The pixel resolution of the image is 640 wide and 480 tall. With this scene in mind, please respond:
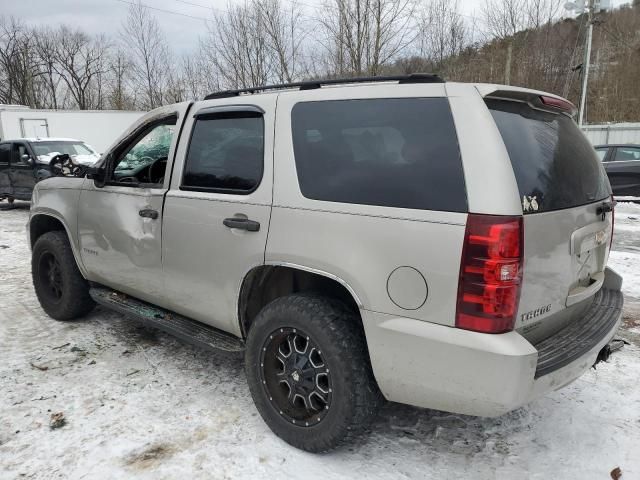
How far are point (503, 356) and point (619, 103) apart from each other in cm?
3782

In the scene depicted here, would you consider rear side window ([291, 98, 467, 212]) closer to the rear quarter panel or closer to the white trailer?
the rear quarter panel

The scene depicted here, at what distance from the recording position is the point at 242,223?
2850mm

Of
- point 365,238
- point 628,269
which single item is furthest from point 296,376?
point 628,269

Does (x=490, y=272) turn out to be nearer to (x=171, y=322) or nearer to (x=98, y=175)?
(x=171, y=322)

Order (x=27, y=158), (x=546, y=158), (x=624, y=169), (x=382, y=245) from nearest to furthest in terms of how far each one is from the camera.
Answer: (x=382, y=245), (x=546, y=158), (x=27, y=158), (x=624, y=169)

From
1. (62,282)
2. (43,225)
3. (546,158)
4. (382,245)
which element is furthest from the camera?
(43,225)

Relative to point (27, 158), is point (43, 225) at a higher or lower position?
lower

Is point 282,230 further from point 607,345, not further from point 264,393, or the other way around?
point 607,345

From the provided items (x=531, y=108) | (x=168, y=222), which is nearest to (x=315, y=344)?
(x=168, y=222)

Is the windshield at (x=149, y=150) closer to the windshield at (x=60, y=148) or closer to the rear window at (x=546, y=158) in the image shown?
the rear window at (x=546, y=158)

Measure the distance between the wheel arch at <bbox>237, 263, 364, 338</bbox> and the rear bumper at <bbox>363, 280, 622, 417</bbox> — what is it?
0.41 metres

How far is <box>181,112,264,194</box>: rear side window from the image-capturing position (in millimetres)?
2938

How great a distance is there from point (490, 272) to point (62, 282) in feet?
12.7

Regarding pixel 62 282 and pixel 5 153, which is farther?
pixel 5 153
